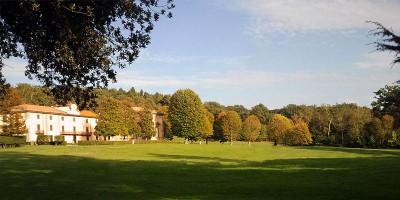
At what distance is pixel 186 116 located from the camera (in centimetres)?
13562

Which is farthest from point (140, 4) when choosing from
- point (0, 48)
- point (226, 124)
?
point (226, 124)

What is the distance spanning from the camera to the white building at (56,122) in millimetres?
125569

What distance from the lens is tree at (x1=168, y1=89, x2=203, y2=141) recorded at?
135750mm

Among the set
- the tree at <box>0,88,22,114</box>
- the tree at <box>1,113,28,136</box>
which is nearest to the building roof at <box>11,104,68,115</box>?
the tree at <box>1,113,28,136</box>

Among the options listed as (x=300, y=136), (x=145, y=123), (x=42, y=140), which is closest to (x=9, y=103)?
(x=42, y=140)

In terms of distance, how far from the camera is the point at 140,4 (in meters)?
16.0

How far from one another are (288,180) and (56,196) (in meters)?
12.6

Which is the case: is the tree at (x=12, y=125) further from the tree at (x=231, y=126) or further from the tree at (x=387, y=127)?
the tree at (x=387, y=127)

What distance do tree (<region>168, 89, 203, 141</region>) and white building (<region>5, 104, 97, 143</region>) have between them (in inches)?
1056

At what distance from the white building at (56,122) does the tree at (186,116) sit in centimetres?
2683

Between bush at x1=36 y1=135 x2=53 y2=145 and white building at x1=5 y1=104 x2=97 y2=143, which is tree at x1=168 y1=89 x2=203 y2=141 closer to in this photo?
white building at x1=5 y1=104 x2=97 y2=143

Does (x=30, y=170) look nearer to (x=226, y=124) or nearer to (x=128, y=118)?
(x=128, y=118)

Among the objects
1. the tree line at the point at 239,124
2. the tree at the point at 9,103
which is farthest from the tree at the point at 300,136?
the tree at the point at 9,103

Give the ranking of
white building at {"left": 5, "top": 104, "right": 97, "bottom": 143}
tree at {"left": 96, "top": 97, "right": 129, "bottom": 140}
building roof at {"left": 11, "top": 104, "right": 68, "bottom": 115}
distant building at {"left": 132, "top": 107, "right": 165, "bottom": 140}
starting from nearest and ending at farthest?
building roof at {"left": 11, "top": 104, "right": 68, "bottom": 115}
tree at {"left": 96, "top": 97, "right": 129, "bottom": 140}
white building at {"left": 5, "top": 104, "right": 97, "bottom": 143}
distant building at {"left": 132, "top": 107, "right": 165, "bottom": 140}
